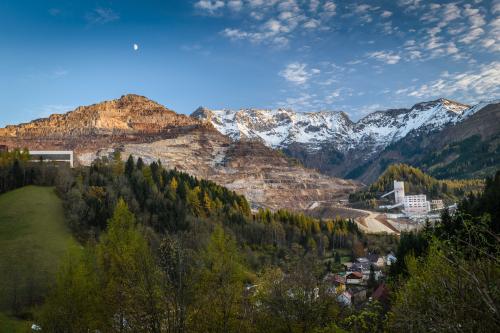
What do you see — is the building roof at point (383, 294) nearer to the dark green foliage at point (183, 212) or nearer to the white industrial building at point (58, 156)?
the dark green foliage at point (183, 212)

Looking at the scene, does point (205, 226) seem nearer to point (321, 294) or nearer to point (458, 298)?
point (321, 294)

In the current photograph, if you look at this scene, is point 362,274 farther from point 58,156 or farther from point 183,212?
point 58,156

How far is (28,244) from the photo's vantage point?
65.6m

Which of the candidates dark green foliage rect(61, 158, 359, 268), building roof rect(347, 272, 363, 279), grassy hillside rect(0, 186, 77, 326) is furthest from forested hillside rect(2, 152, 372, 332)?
building roof rect(347, 272, 363, 279)

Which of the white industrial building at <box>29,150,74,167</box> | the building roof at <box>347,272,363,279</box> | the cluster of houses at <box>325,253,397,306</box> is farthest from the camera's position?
the white industrial building at <box>29,150,74,167</box>

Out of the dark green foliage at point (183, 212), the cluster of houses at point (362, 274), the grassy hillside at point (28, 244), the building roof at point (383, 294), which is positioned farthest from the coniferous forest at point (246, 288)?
the cluster of houses at point (362, 274)

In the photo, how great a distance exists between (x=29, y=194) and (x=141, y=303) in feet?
268

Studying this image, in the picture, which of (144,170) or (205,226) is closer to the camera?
(205,226)

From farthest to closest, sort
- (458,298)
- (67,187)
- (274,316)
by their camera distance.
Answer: (67,187), (274,316), (458,298)

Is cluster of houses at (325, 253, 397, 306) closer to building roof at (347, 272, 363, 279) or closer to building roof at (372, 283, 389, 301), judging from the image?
building roof at (347, 272, 363, 279)

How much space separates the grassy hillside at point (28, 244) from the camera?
170ft

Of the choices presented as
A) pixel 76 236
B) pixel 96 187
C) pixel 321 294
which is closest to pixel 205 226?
pixel 96 187

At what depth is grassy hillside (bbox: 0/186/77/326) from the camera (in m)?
51.9

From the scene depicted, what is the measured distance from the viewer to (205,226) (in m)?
106
